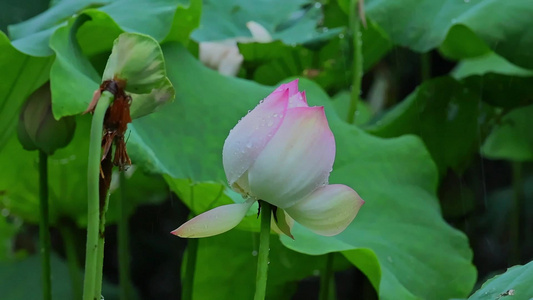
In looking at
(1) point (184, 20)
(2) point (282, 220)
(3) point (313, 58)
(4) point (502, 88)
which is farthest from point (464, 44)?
(2) point (282, 220)

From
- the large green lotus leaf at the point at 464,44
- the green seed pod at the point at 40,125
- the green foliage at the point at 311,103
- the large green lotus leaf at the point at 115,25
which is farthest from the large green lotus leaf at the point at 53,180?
the large green lotus leaf at the point at 464,44

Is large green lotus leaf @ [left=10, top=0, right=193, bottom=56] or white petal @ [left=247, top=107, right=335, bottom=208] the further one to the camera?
large green lotus leaf @ [left=10, top=0, right=193, bottom=56]

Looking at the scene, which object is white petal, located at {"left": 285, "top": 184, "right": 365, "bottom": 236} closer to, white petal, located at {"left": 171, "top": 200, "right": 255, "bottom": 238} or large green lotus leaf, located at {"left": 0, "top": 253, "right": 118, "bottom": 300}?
white petal, located at {"left": 171, "top": 200, "right": 255, "bottom": 238}

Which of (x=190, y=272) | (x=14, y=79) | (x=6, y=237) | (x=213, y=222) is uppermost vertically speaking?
(x=213, y=222)

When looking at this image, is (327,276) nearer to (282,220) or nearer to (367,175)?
(367,175)

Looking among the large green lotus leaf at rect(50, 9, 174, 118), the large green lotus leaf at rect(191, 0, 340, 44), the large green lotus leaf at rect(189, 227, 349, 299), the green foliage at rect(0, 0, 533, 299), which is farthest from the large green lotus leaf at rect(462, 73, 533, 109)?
the large green lotus leaf at rect(50, 9, 174, 118)

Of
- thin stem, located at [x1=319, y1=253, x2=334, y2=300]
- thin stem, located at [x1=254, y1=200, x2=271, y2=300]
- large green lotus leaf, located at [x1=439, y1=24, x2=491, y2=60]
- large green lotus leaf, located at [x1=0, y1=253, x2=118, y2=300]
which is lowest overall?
large green lotus leaf, located at [x1=0, y1=253, x2=118, y2=300]
